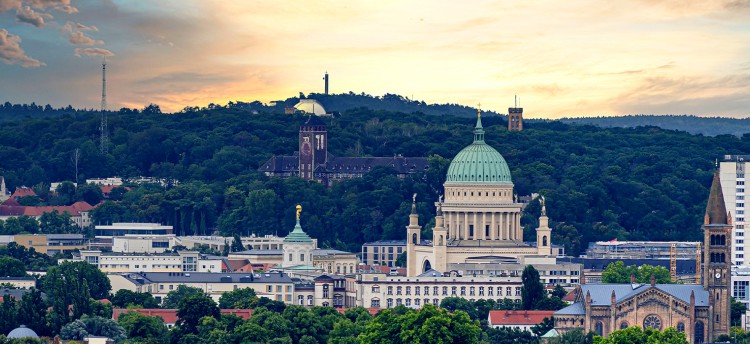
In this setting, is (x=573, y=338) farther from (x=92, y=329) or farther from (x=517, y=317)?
(x=92, y=329)

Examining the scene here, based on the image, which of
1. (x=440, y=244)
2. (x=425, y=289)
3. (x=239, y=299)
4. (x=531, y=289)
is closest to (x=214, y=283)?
(x=239, y=299)

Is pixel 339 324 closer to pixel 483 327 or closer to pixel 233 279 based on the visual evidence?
pixel 483 327

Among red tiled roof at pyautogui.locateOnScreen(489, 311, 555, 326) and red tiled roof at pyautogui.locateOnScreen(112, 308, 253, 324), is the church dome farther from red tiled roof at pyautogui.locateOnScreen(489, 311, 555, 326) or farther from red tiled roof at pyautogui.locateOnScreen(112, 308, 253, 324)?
red tiled roof at pyautogui.locateOnScreen(489, 311, 555, 326)

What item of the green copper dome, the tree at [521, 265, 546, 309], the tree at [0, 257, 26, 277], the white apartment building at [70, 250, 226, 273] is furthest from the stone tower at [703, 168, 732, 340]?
the tree at [0, 257, 26, 277]

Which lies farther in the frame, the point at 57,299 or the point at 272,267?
the point at 272,267

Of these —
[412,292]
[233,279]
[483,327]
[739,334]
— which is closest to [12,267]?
[233,279]

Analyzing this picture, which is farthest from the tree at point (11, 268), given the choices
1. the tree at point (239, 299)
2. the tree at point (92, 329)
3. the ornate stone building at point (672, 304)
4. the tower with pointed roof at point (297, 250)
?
the ornate stone building at point (672, 304)
